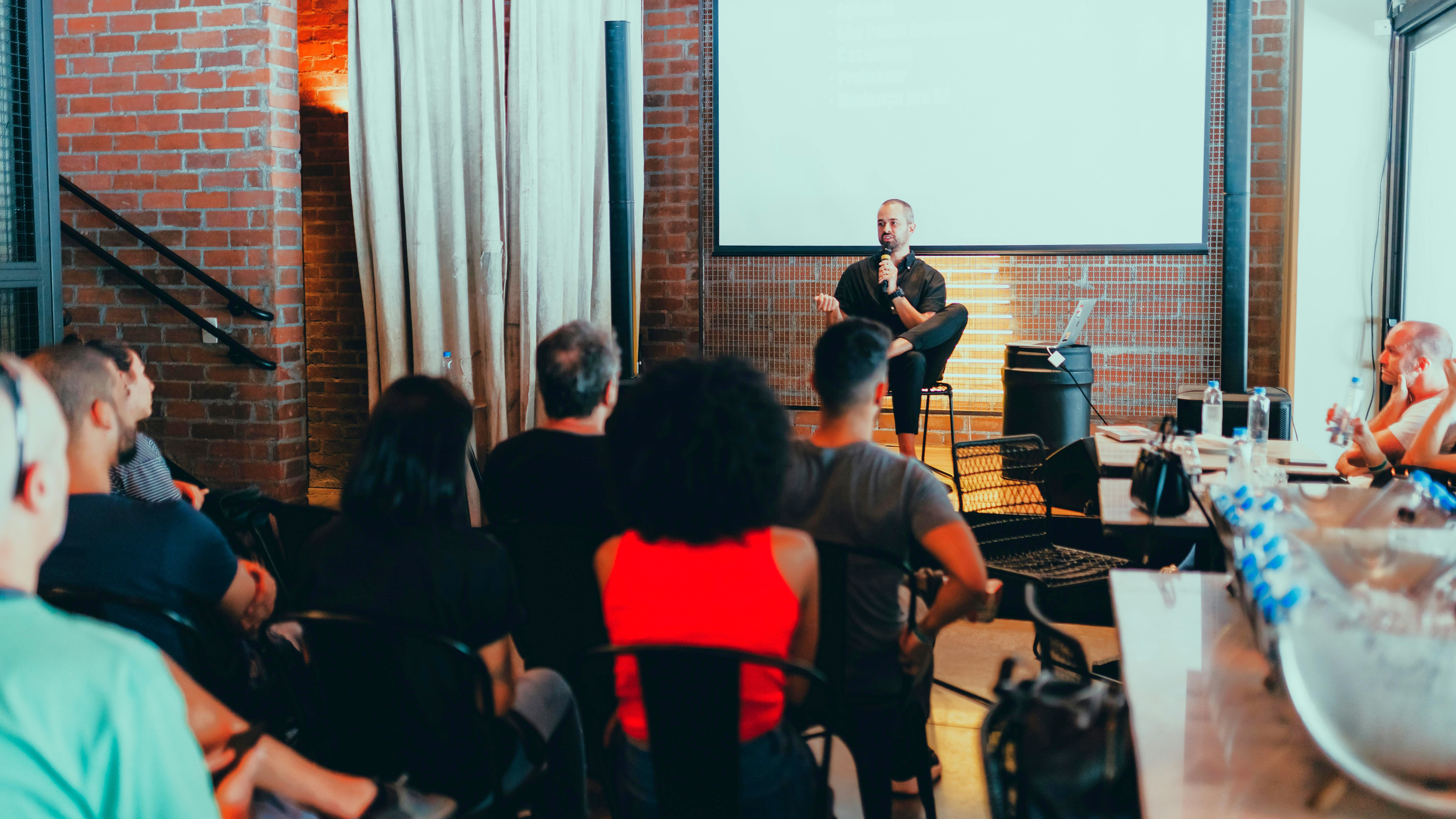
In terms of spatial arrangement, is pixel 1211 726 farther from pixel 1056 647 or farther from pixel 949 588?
pixel 949 588

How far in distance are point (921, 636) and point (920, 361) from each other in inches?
117

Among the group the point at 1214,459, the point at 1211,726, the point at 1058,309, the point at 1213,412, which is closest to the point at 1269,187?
the point at 1058,309

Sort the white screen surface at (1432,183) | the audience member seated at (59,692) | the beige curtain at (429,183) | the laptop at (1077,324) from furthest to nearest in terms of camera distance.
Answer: the laptop at (1077,324), the white screen surface at (1432,183), the beige curtain at (429,183), the audience member seated at (59,692)

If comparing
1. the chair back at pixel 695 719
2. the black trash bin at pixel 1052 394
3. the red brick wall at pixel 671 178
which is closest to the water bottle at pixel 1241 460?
the chair back at pixel 695 719

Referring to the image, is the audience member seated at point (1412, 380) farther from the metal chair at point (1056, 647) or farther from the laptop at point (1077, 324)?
Answer: the metal chair at point (1056, 647)

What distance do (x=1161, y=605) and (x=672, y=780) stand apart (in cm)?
82

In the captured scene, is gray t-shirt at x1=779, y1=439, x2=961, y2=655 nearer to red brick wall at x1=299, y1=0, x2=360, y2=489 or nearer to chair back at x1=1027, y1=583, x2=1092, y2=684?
chair back at x1=1027, y1=583, x2=1092, y2=684

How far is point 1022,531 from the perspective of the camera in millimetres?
3564

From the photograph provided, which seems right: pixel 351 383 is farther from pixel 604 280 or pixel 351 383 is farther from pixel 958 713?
pixel 958 713

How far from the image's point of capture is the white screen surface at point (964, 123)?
538cm

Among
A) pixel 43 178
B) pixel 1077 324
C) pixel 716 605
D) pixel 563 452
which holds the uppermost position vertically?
pixel 43 178

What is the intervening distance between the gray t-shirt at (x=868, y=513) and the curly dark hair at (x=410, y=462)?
0.59m

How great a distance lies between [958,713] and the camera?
112 inches

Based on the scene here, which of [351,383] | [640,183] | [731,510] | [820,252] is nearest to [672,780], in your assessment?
[731,510]
